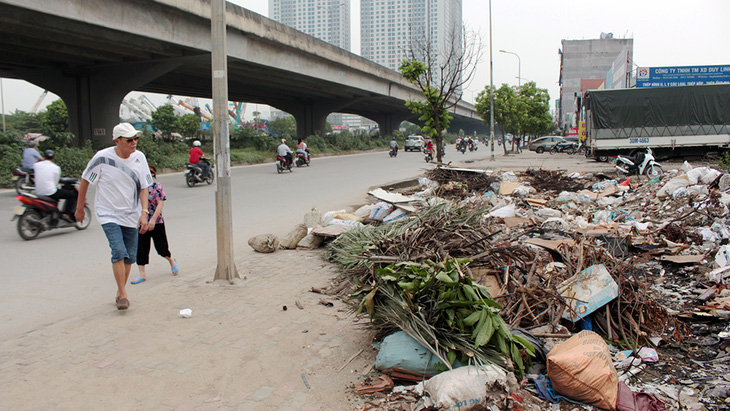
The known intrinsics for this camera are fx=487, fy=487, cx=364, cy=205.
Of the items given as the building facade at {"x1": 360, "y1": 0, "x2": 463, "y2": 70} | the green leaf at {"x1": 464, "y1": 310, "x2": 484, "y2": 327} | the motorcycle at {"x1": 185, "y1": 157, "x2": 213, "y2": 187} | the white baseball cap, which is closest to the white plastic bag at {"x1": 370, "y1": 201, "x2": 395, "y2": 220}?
the white baseball cap

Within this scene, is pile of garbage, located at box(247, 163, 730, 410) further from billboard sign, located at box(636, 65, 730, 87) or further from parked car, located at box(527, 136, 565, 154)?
parked car, located at box(527, 136, 565, 154)

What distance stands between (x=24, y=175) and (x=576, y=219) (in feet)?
41.4

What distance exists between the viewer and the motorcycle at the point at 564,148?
122 ft

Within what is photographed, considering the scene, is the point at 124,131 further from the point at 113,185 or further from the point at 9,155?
the point at 9,155

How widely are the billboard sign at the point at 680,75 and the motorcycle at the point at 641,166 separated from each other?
1664 centimetres

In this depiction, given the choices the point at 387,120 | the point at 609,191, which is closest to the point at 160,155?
the point at 609,191

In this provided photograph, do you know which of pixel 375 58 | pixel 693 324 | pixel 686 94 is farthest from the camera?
pixel 375 58

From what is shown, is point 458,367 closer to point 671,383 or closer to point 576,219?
point 671,383

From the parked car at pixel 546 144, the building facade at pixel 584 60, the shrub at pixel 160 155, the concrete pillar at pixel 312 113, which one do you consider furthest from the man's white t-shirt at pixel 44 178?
the building facade at pixel 584 60

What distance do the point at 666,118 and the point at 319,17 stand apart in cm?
6730

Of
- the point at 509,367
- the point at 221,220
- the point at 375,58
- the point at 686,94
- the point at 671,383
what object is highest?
the point at 375,58

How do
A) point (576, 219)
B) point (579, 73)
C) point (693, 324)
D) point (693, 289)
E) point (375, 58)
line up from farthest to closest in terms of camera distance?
point (579, 73) → point (375, 58) → point (576, 219) → point (693, 289) → point (693, 324)

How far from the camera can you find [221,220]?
Answer: 4969 mm

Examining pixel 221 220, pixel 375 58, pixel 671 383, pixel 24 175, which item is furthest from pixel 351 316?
pixel 375 58
